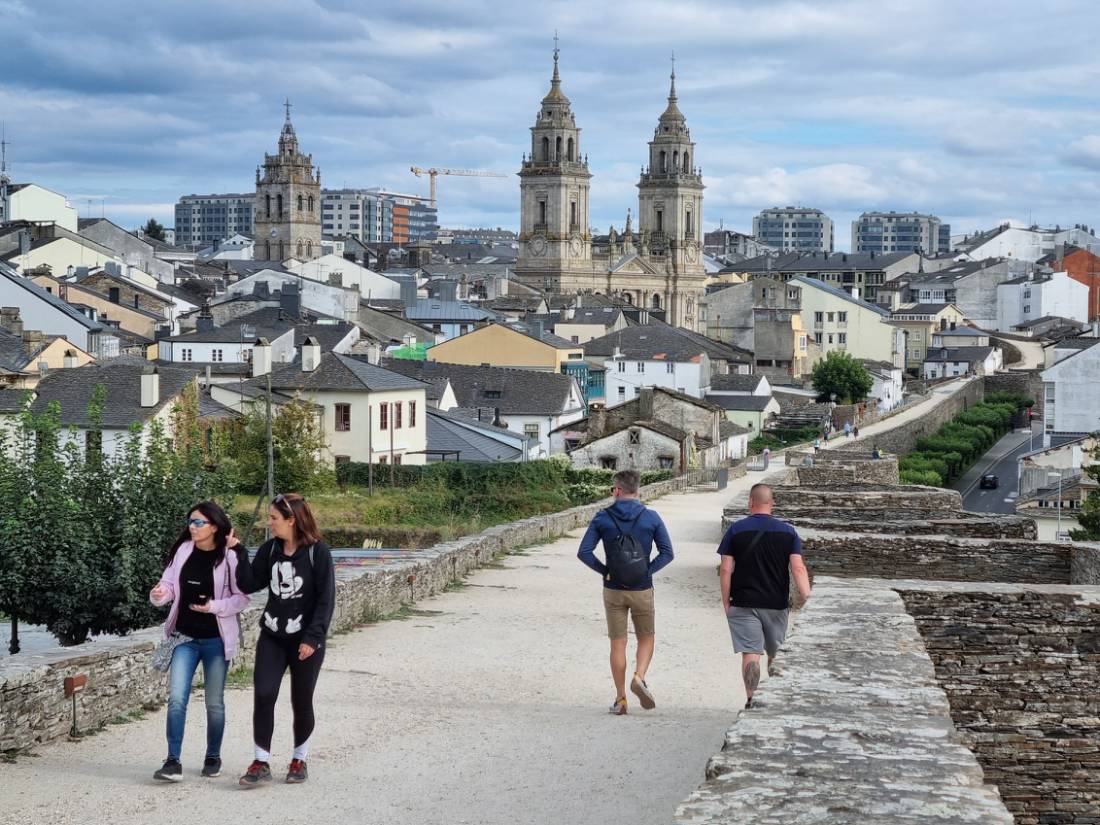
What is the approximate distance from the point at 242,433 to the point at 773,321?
8070 centimetres

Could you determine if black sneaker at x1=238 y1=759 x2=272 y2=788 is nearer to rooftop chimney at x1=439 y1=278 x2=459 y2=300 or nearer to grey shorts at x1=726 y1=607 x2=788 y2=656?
grey shorts at x1=726 y1=607 x2=788 y2=656

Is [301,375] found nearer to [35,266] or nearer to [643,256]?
[35,266]

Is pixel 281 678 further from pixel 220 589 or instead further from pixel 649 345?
pixel 649 345

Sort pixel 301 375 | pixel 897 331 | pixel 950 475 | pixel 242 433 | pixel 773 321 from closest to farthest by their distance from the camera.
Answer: pixel 242 433 → pixel 301 375 → pixel 950 475 → pixel 773 321 → pixel 897 331

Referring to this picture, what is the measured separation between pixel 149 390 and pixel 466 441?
13169 millimetres

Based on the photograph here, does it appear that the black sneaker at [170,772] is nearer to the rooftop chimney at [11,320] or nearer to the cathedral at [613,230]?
the rooftop chimney at [11,320]

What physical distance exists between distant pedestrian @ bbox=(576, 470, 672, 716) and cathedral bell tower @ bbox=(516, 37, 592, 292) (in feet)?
508

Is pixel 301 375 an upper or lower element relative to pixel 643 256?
lower

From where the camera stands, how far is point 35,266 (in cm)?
9400

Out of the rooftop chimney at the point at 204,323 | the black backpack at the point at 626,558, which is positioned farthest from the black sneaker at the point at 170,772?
the rooftop chimney at the point at 204,323

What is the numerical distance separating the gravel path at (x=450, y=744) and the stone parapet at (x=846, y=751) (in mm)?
1110

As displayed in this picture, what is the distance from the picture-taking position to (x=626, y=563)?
10.8 metres

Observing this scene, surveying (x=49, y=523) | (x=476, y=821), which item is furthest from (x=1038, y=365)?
(x=476, y=821)

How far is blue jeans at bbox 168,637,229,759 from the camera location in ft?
28.2
